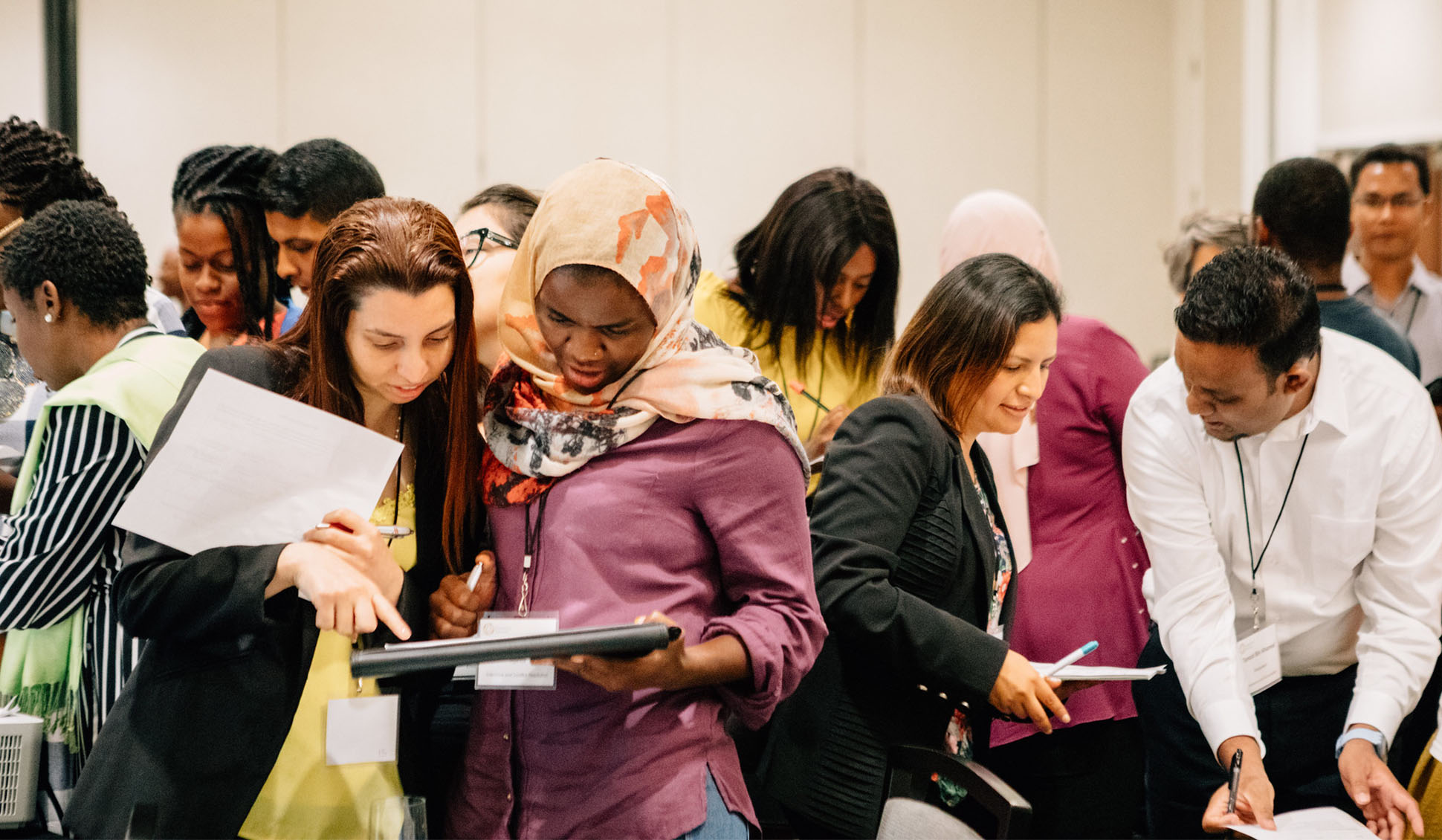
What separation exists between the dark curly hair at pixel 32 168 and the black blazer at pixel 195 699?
3.53 ft

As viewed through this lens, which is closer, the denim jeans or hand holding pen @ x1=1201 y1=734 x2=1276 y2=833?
the denim jeans

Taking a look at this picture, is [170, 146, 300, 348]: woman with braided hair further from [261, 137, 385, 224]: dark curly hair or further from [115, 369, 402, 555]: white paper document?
[115, 369, 402, 555]: white paper document

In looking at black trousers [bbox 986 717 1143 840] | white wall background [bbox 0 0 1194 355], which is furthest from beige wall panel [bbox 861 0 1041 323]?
black trousers [bbox 986 717 1143 840]

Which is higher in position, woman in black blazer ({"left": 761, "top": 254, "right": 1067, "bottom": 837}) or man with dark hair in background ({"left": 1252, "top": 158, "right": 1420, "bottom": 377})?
man with dark hair in background ({"left": 1252, "top": 158, "right": 1420, "bottom": 377})

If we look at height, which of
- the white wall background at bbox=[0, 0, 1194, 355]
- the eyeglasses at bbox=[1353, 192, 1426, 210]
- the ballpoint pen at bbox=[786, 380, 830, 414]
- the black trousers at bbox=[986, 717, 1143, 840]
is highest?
the white wall background at bbox=[0, 0, 1194, 355]

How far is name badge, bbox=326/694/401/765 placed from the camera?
4.58 ft

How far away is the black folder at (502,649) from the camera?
1133 millimetres

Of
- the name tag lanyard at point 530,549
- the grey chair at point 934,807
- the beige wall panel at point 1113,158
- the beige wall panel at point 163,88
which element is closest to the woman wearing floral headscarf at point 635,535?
the name tag lanyard at point 530,549

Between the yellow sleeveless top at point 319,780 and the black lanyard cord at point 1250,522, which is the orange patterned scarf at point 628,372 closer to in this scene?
the yellow sleeveless top at point 319,780

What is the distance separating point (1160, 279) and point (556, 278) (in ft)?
14.6

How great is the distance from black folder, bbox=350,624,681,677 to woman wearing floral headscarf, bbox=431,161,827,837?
16 centimetres

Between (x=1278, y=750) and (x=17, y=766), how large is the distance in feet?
6.09

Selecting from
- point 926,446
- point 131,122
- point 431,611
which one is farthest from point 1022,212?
point 131,122

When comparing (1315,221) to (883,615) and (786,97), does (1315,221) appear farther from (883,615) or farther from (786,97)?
(786,97)
